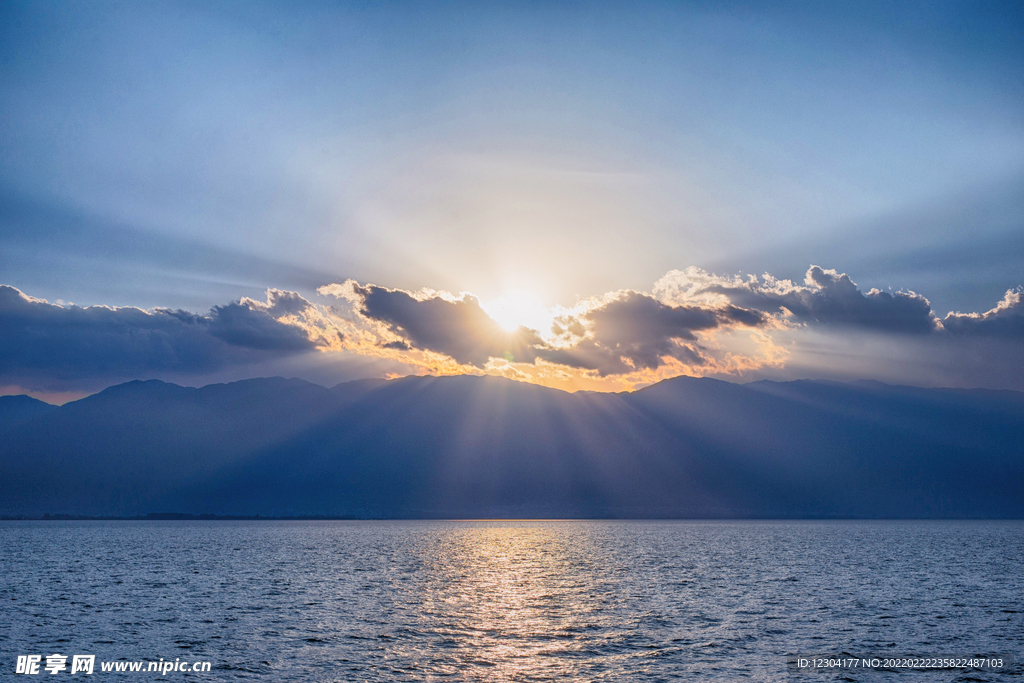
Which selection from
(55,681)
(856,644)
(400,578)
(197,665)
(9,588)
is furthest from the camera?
(400,578)

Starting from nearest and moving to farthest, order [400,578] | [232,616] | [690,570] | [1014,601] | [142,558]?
[232,616], [1014,601], [400,578], [690,570], [142,558]

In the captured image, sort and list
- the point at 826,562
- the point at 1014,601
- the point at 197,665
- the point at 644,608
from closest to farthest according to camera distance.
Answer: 1. the point at 197,665
2. the point at 644,608
3. the point at 1014,601
4. the point at 826,562

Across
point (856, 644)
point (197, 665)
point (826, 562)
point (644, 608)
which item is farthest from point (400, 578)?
point (826, 562)

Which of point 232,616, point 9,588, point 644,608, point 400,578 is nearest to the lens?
point 232,616

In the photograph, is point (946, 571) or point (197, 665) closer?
point (197, 665)

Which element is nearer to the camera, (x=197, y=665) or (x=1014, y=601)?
(x=197, y=665)

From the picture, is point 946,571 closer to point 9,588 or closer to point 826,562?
point 826,562

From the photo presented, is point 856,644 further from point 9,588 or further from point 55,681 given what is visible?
point 9,588

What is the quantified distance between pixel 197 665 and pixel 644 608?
39712 millimetres

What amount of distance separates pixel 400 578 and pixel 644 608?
4369 cm

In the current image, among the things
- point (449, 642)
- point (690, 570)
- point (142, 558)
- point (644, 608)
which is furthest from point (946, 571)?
point (142, 558)

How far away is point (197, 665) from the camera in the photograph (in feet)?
141

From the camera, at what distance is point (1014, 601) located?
2904 inches

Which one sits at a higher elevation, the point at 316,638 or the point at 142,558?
the point at 316,638
